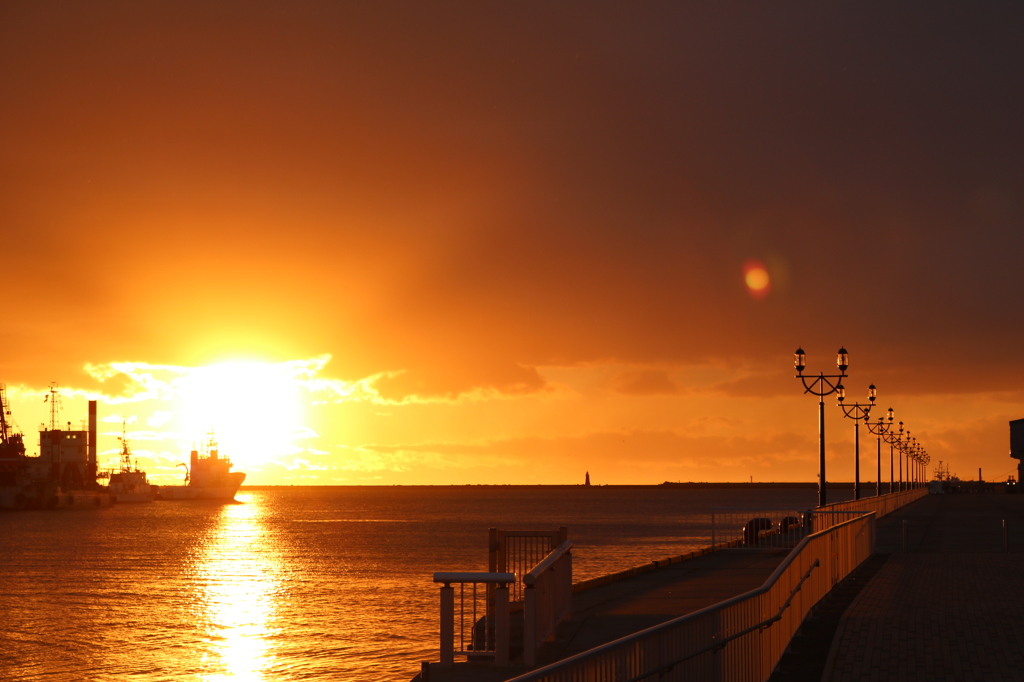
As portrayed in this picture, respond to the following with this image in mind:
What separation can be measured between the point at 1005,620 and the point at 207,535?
350ft

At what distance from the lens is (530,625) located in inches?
533

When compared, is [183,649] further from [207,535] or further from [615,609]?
[207,535]

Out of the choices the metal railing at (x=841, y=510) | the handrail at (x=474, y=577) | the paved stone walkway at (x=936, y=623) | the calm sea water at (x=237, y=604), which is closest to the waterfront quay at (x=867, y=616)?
the paved stone walkway at (x=936, y=623)

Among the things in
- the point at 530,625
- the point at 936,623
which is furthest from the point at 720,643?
the point at 936,623

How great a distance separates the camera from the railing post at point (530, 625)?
1346 centimetres

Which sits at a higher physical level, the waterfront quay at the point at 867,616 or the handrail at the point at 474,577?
the handrail at the point at 474,577

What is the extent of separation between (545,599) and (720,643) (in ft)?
15.6

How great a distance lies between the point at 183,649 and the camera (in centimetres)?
3328

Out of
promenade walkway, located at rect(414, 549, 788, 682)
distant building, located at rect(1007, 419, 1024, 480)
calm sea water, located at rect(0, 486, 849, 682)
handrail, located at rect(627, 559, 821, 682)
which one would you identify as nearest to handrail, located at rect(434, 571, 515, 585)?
promenade walkway, located at rect(414, 549, 788, 682)

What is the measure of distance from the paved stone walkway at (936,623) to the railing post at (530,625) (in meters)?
3.58

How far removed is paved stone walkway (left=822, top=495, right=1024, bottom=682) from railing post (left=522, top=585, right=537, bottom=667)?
3584mm

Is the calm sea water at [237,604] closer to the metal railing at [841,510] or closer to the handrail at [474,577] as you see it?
the metal railing at [841,510]

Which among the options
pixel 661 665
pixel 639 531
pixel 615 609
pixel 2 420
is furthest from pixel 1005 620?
pixel 2 420

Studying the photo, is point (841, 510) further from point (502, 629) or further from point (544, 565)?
point (502, 629)
